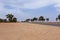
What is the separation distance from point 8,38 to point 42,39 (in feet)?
8.71

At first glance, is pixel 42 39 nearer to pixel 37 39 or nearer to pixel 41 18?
pixel 37 39

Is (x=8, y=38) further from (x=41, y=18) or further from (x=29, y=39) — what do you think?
(x=41, y=18)

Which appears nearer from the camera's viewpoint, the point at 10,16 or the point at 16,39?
the point at 16,39

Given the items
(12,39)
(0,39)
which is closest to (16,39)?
(12,39)

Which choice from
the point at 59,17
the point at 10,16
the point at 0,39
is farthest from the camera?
the point at 59,17

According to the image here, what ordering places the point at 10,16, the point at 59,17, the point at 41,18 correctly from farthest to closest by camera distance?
the point at 41,18
the point at 59,17
the point at 10,16

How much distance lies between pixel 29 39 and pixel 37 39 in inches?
24.4

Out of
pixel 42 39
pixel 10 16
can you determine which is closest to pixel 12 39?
pixel 42 39

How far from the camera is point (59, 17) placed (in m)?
86.2

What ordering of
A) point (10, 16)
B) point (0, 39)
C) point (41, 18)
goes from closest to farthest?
point (0, 39) < point (10, 16) < point (41, 18)

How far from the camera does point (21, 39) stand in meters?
13.1

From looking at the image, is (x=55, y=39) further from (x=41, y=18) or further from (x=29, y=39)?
(x=41, y=18)

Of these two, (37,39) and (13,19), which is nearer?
(37,39)

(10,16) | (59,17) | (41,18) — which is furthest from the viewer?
(41,18)
